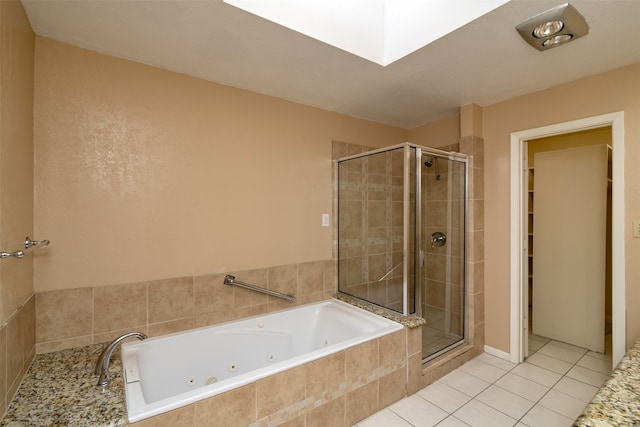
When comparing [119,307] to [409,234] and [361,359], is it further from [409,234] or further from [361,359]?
[409,234]

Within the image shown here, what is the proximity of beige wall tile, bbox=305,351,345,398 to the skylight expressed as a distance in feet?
6.19

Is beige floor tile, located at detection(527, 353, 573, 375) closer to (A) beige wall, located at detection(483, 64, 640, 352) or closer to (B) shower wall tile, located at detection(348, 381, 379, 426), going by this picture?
(A) beige wall, located at detection(483, 64, 640, 352)

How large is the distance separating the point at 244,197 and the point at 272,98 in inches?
A: 35.7

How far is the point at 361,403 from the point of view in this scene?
1825 mm

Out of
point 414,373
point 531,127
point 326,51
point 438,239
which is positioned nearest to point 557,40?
point 531,127

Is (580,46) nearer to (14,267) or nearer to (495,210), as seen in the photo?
(495,210)

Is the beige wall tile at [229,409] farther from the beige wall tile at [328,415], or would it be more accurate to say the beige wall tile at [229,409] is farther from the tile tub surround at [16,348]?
the tile tub surround at [16,348]

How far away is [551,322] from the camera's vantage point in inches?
117

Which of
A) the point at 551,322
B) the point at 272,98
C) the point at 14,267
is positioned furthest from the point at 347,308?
the point at 551,322

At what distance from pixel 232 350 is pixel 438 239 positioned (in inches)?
78.4

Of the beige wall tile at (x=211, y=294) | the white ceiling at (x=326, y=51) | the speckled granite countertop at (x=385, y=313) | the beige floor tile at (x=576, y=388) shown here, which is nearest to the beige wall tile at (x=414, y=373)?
the speckled granite countertop at (x=385, y=313)

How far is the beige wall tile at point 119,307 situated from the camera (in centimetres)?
175

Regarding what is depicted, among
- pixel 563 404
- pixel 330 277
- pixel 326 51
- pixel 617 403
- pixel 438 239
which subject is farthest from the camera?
pixel 330 277

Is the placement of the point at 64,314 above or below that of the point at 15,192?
below
